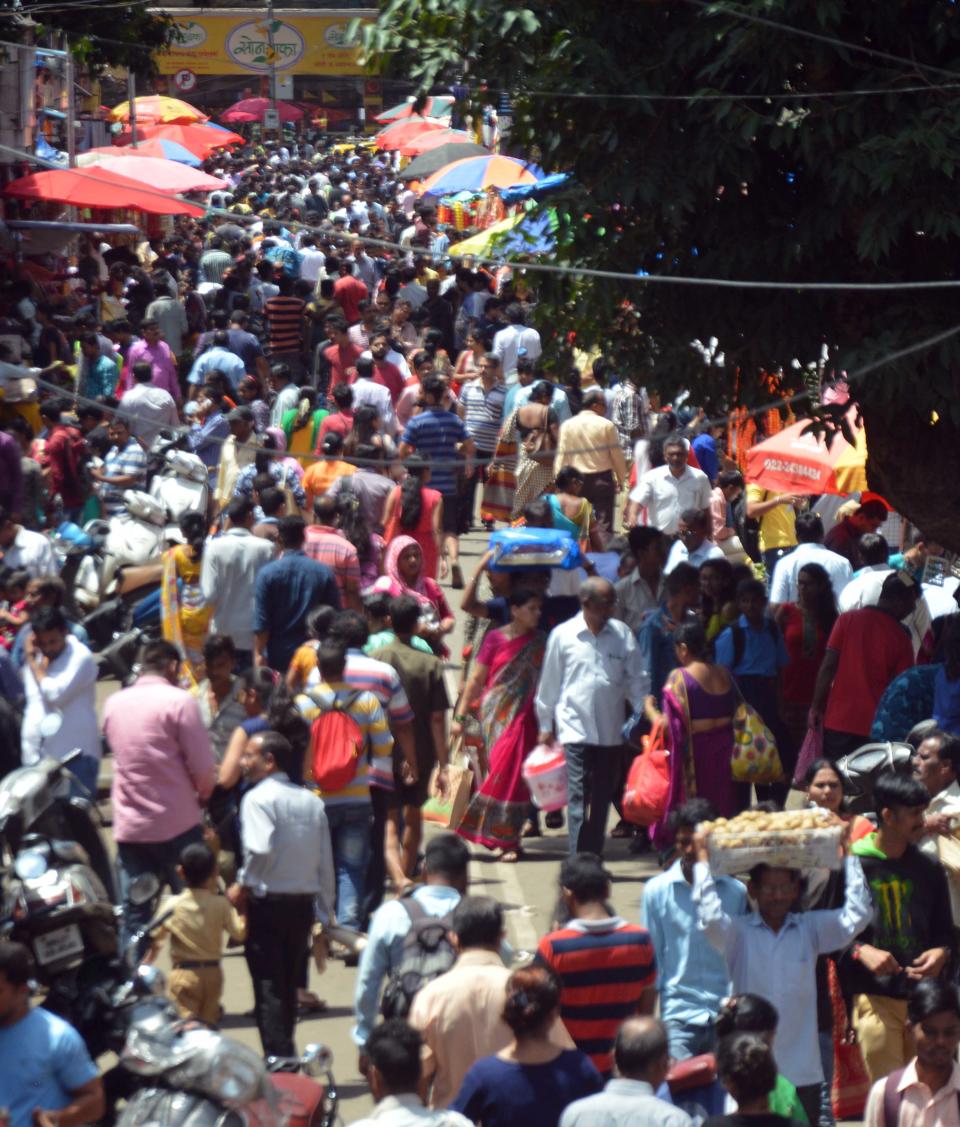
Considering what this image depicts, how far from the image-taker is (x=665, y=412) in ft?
54.5

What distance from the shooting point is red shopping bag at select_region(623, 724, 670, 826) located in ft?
29.2

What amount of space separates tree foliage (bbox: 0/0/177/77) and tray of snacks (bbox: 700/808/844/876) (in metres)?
15.4

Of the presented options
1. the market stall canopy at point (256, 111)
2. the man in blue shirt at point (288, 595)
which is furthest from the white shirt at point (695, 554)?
the market stall canopy at point (256, 111)

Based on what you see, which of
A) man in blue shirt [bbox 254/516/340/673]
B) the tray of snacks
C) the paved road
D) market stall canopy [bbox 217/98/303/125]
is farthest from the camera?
market stall canopy [bbox 217/98/303/125]

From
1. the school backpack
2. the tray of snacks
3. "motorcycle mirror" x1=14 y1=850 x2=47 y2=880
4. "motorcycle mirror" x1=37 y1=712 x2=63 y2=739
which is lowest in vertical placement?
"motorcycle mirror" x1=37 y1=712 x2=63 y2=739

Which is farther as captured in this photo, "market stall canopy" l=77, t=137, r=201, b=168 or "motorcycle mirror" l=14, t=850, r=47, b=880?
"market stall canopy" l=77, t=137, r=201, b=168

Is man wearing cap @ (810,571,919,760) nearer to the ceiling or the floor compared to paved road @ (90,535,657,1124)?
nearer to the ceiling

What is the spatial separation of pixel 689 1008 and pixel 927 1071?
974mm

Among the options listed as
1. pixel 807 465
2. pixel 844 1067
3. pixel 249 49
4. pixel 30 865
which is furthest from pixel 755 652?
pixel 249 49

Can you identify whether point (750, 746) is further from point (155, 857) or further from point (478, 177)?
point (478, 177)

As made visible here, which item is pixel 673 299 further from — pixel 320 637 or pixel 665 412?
pixel 665 412

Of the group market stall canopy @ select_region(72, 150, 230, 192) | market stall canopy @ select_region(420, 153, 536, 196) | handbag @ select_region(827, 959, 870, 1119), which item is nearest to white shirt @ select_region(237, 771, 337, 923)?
handbag @ select_region(827, 959, 870, 1119)

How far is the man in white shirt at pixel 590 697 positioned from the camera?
370 inches

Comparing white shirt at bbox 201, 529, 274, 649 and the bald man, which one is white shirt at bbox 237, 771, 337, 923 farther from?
white shirt at bbox 201, 529, 274, 649
